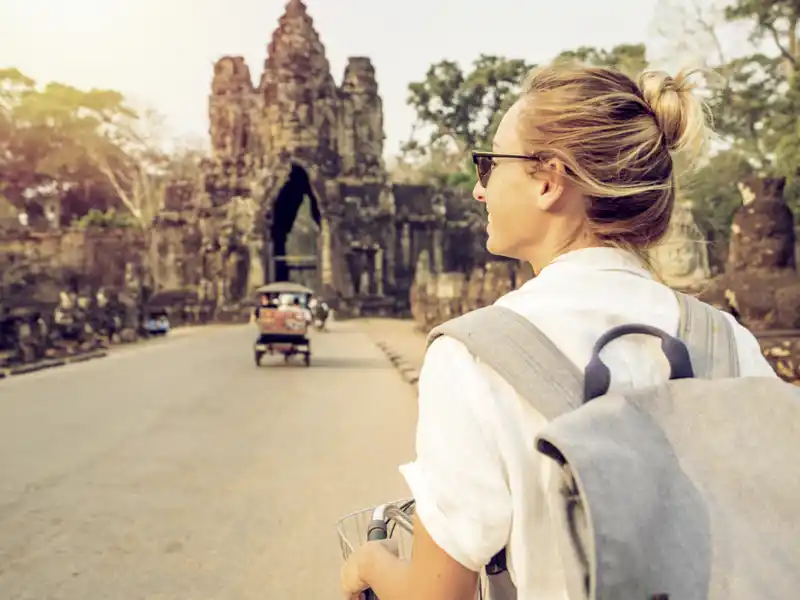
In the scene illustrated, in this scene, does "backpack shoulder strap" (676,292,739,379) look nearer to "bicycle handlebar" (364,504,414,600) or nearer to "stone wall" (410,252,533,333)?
"bicycle handlebar" (364,504,414,600)

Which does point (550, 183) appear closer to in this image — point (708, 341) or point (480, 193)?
point (480, 193)

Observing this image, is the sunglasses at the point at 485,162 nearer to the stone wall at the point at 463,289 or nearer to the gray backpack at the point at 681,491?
the gray backpack at the point at 681,491

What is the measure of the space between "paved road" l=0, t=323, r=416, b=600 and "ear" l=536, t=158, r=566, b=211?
2.81 metres

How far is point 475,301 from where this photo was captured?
1978 cm

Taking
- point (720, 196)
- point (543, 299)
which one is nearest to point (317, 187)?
point (720, 196)

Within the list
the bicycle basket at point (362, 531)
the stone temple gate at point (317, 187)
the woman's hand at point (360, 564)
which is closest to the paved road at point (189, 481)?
the bicycle basket at point (362, 531)

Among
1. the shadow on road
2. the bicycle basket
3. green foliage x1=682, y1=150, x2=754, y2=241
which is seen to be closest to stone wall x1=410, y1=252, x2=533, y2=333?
the shadow on road

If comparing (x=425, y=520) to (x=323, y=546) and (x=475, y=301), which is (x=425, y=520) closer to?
(x=323, y=546)

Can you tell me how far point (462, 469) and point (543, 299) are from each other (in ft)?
0.93

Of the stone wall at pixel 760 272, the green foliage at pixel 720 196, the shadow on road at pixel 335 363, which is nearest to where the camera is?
the stone wall at pixel 760 272

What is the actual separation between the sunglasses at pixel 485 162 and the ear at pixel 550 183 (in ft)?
0.14

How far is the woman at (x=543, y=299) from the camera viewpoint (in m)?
1.36

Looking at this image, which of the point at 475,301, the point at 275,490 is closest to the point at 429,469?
the point at 275,490

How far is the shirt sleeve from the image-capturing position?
1.36 metres
